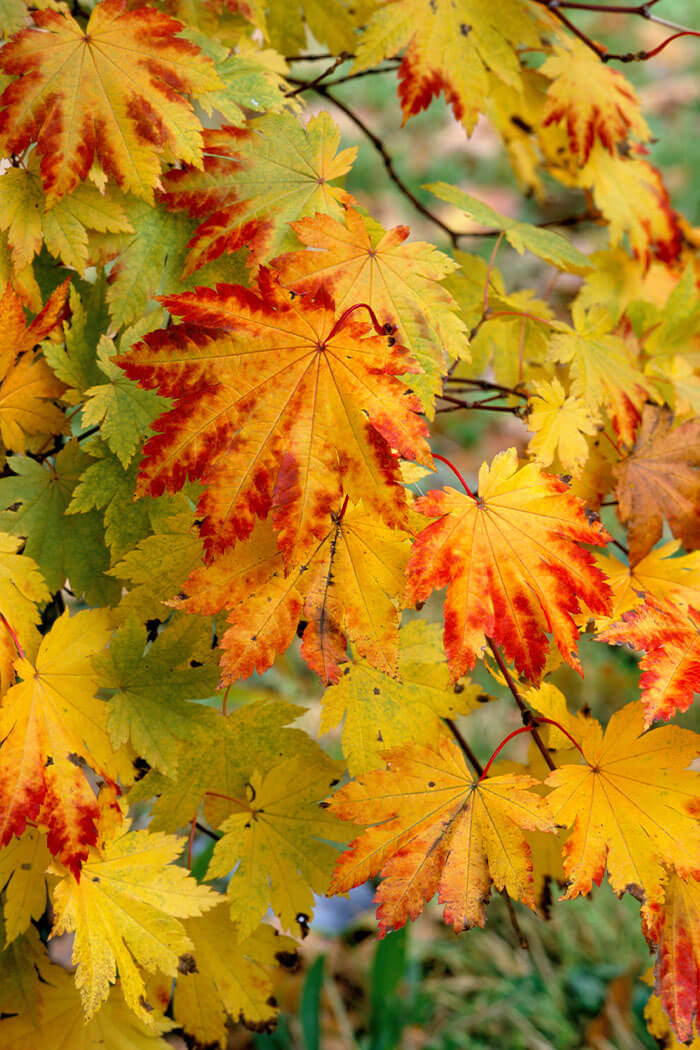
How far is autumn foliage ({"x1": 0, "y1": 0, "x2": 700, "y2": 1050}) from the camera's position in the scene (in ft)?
2.27

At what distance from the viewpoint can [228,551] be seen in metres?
0.68

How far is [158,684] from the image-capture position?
82cm

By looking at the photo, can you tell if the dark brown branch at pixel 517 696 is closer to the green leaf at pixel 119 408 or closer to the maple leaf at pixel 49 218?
the green leaf at pixel 119 408

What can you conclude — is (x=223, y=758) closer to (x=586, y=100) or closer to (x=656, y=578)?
(x=656, y=578)

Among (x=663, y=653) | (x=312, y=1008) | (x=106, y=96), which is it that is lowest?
(x=312, y=1008)

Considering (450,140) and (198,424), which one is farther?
(450,140)

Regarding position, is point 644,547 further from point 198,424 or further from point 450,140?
point 450,140

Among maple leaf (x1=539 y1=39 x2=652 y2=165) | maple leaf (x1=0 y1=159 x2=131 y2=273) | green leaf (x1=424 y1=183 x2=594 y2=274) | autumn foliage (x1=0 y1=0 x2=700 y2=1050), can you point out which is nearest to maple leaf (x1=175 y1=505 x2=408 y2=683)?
autumn foliage (x1=0 y1=0 x2=700 y2=1050)

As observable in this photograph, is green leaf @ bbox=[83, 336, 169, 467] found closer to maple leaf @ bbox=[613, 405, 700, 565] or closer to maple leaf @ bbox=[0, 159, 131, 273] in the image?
maple leaf @ bbox=[0, 159, 131, 273]

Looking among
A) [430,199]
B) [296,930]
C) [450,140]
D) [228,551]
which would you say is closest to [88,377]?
[228,551]

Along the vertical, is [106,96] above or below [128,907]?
above

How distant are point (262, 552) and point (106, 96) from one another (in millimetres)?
480

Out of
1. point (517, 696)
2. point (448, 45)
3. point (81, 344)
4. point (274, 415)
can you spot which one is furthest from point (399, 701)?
point (448, 45)

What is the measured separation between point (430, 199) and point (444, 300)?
3.63 metres
